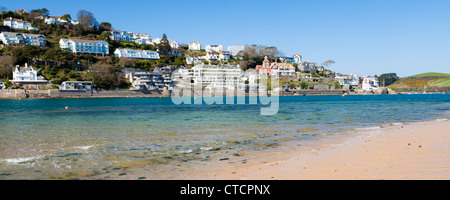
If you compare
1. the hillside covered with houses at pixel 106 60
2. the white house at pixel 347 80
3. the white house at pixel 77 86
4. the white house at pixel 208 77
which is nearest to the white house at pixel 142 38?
the hillside covered with houses at pixel 106 60

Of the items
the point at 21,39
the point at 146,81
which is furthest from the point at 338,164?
the point at 21,39

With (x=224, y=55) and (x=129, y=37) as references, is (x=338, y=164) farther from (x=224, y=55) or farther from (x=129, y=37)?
(x=129, y=37)

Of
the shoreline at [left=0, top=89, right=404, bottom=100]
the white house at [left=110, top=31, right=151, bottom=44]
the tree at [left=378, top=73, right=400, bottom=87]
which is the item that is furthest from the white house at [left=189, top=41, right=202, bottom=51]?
the tree at [left=378, top=73, right=400, bottom=87]

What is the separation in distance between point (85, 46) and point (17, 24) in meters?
26.7

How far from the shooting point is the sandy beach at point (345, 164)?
208 inches

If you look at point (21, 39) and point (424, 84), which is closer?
point (21, 39)

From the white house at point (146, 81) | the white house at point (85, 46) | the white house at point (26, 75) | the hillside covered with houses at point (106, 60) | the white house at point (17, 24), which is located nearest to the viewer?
the white house at point (26, 75)

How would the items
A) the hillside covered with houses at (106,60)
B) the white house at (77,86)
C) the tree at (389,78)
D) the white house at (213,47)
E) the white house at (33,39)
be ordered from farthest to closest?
the tree at (389,78), the white house at (213,47), the white house at (33,39), the hillside covered with houses at (106,60), the white house at (77,86)

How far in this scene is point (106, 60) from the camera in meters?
91.9

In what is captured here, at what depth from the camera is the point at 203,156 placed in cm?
819

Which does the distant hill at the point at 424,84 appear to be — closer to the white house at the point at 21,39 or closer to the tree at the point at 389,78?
the tree at the point at 389,78
